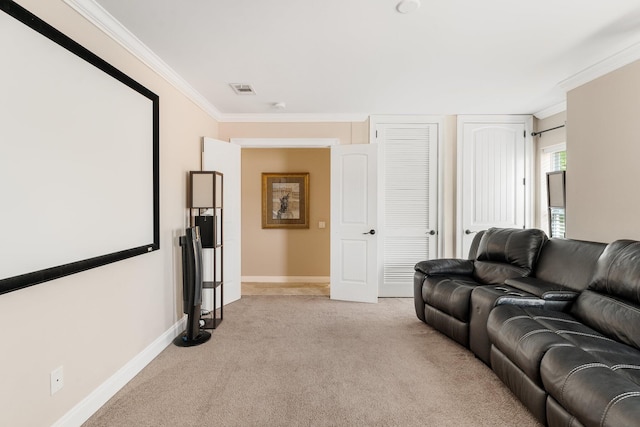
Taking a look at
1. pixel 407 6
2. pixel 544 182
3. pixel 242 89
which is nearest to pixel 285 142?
pixel 242 89

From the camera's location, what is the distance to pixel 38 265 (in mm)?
1562

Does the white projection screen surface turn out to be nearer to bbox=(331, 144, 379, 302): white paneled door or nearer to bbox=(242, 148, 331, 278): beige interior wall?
bbox=(331, 144, 379, 302): white paneled door

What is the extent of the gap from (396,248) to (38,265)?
12.6 feet

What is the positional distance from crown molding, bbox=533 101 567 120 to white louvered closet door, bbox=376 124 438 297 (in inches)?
55.0

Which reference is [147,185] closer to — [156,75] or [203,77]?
[156,75]

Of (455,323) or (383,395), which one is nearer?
(383,395)

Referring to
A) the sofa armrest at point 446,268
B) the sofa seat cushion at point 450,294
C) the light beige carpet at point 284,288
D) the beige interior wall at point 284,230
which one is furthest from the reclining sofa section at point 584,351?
the beige interior wall at point 284,230

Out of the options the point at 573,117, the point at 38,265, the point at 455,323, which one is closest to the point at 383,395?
the point at 455,323

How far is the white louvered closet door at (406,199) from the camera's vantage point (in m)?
4.45

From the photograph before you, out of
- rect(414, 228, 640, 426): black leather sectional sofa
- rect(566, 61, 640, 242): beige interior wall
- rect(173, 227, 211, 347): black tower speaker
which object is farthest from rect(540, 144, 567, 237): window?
rect(173, 227, 211, 347): black tower speaker

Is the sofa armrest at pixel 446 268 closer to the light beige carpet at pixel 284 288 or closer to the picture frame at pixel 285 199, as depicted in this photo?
the light beige carpet at pixel 284 288

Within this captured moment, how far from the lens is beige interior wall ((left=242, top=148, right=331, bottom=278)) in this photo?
543 cm

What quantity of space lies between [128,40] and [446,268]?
3.59m

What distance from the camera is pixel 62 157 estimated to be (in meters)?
1.72
